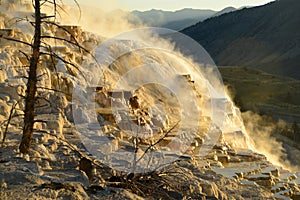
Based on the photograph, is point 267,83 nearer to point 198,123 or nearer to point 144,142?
point 198,123

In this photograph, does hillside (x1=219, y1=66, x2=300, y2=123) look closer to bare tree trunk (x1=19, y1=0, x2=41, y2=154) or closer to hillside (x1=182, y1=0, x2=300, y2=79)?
hillside (x1=182, y1=0, x2=300, y2=79)

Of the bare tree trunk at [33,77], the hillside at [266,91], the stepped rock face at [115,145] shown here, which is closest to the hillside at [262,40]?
the hillside at [266,91]

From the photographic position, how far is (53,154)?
29.2 ft

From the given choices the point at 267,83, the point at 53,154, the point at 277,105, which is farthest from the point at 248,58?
the point at 53,154

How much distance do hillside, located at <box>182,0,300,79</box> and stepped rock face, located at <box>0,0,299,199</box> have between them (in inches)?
4660

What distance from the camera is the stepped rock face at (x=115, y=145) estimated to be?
682 cm

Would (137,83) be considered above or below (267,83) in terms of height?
below

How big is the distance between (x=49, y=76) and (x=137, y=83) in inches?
231

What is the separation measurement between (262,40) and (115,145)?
16241 cm

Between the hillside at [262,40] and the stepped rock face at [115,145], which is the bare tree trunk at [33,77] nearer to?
the stepped rock face at [115,145]

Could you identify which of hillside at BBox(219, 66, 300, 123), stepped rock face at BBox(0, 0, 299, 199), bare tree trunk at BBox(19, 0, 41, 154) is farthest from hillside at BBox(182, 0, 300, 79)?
bare tree trunk at BBox(19, 0, 41, 154)

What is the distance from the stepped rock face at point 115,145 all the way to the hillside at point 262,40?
118 meters

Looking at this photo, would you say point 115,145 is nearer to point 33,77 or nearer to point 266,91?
point 33,77

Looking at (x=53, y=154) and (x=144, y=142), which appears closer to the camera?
(x=53, y=154)
